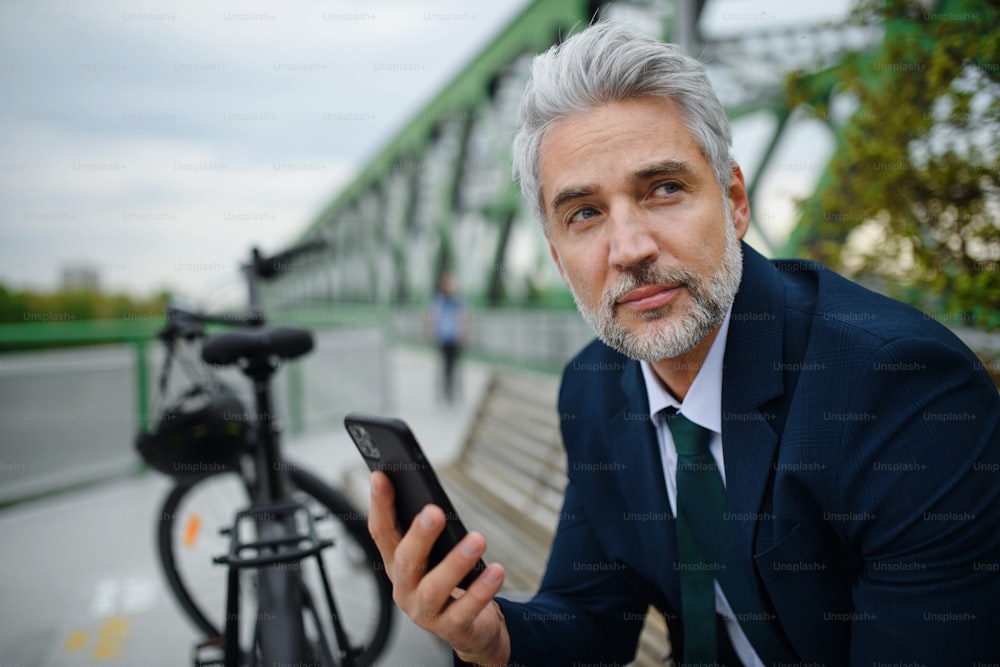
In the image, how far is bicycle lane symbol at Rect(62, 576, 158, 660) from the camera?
9.61 feet

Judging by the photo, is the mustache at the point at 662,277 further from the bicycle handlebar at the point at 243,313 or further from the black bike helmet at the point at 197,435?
the black bike helmet at the point at 197,435

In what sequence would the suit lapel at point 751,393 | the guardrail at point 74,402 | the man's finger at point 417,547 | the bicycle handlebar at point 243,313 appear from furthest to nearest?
the guardrail at point 74,402 → the bicycle handlebar at point 243,313 → the suit lapel at point 751,393 → the man's finger at point 417,547

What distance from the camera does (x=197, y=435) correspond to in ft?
7.33

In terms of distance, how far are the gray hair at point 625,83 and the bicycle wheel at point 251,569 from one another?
61.7 inches

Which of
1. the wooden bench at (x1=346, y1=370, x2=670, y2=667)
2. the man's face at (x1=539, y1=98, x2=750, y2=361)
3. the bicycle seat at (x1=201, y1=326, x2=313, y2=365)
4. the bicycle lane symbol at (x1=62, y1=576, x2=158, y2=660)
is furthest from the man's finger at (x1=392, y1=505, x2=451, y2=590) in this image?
the bicycle lane symbol at (x1=62, y1=576, x2=158, y2=660)

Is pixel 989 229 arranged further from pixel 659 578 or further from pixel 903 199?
pixel 659 578

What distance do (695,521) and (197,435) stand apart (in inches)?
69.0

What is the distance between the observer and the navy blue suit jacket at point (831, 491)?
94 centimetres

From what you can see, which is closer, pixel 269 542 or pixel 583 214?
pixel 583 214

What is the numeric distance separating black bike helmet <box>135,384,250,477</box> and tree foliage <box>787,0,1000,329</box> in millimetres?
2430

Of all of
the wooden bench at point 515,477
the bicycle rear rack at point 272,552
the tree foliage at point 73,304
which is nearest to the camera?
the bicycle rear rack at point 272,552

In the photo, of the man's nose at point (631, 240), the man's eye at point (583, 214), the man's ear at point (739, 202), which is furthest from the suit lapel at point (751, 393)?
the man's eye at point (583, 214)

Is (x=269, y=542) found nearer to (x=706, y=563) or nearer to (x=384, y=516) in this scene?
(x=384, y=516)

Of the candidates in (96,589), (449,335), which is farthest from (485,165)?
(96,589)
